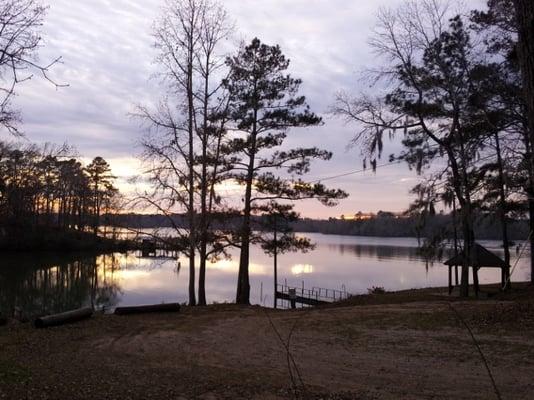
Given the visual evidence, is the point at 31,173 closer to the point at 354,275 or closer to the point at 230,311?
the point at 354,275

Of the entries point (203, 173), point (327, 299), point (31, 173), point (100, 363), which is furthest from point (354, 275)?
point (100, 363)

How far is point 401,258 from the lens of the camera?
7981cm

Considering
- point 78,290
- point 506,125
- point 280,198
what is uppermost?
point 506,125

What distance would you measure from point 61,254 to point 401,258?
50.1 m

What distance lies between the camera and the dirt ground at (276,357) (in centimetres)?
765

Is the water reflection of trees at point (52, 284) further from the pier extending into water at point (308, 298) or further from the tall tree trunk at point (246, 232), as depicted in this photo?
the pier extending into water at point (308, 298)

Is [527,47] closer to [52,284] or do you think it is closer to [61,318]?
[61,318]

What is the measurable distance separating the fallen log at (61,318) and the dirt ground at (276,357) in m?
0.34

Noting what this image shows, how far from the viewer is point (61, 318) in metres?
14.4

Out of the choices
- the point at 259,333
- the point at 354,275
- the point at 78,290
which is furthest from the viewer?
the point at 354,275

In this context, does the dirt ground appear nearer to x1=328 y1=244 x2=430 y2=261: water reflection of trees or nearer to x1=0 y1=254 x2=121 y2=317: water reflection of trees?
x1=0 y1=254 x2=121 y2=317: water reflection of trees

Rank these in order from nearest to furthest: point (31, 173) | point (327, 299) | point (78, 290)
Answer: point (327, 299)
point (78, 290)
point (31, 173)

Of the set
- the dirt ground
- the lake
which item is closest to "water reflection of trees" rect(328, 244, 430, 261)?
the lake

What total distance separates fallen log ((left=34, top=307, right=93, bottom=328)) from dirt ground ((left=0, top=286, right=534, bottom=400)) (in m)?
0.34
